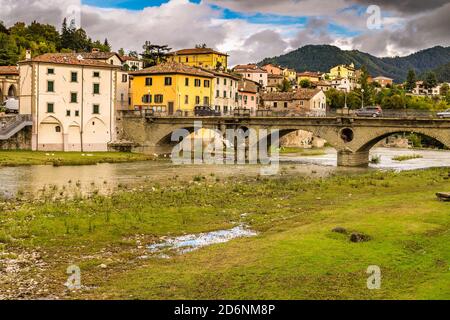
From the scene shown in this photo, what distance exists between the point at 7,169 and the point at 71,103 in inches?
1068

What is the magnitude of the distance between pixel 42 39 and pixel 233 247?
153895 mm

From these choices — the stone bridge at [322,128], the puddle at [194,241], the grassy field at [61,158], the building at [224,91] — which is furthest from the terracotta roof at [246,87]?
the puddle at [194,241]

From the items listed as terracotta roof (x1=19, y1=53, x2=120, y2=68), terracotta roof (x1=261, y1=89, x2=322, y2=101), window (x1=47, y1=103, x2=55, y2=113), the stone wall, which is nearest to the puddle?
the stone wall

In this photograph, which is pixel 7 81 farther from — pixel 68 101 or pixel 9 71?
pixel 68 101

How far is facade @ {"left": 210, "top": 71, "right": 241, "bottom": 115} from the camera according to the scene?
107m

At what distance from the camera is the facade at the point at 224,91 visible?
10662cm

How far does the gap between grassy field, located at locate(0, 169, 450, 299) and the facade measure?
65.3 m

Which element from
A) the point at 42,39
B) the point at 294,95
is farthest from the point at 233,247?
the point at 42,39

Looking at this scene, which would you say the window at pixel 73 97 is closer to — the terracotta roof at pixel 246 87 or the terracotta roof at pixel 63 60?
the terracotta roof at pixel 63 60

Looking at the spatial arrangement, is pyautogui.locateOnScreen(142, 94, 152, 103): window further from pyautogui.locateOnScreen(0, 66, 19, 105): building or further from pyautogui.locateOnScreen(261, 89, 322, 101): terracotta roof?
pyautogui.locateOnScreen(261, 89, 322, 101): terracotta roof

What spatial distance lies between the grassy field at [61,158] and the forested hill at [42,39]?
77.4 meters
